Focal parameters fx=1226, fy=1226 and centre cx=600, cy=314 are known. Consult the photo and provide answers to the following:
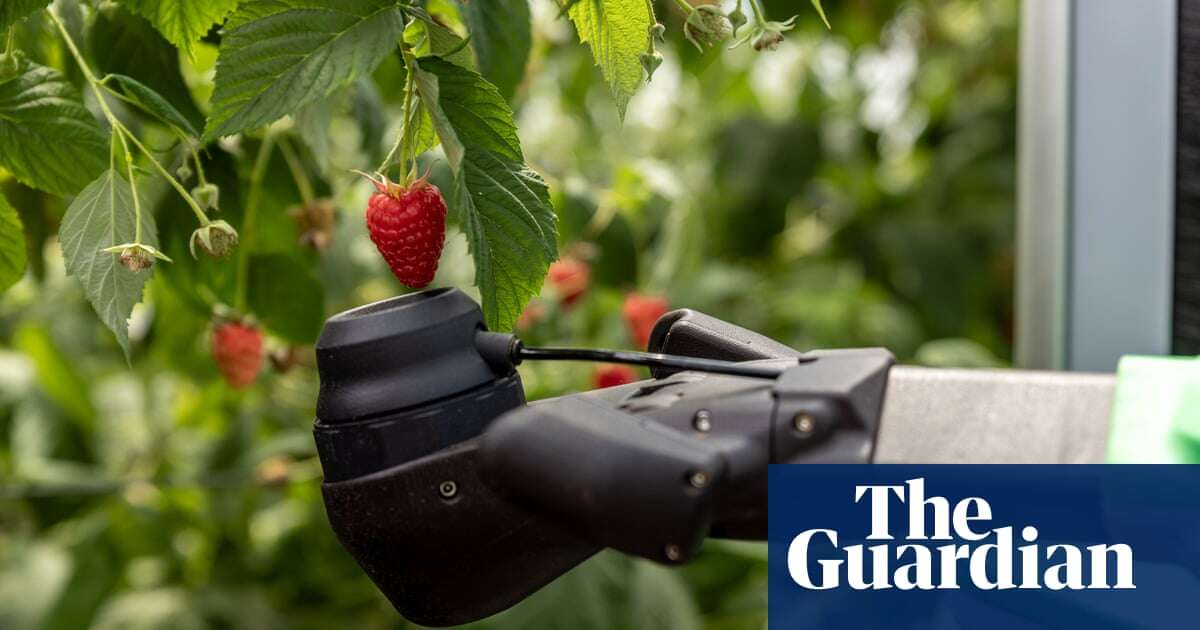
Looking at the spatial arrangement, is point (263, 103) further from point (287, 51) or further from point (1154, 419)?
point (1154, 419)

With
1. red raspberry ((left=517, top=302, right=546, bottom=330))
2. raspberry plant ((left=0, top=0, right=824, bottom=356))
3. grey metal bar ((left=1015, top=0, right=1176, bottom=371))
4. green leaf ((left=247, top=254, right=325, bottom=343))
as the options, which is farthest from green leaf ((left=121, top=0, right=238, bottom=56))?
grey metal bar ((left=1015, top=0, right=1176, bottom=371))

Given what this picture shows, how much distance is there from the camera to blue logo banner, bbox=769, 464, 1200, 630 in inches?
12.3

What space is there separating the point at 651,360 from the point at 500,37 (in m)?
0.20

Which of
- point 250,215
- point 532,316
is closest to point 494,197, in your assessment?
point 250,215

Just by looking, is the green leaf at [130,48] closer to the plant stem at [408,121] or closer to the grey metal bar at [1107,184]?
the plant stem at [408,121]

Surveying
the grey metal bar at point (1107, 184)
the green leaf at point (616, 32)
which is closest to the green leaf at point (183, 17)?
the green leaf at point (616, 32)

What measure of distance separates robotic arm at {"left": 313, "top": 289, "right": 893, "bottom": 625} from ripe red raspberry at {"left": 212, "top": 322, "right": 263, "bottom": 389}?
0.31 m

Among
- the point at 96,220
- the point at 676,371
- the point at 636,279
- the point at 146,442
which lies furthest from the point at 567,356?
the point at 146,442

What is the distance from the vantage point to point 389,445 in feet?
1.08

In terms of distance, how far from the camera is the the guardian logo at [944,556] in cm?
32

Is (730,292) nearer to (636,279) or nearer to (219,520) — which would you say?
(636,279)

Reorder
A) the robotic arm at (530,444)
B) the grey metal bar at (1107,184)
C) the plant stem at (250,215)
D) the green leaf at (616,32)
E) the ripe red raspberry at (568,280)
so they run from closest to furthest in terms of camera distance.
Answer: the robotic arm at (530,444) → the green leaf at (616,32) → the plant stem at (250,215) → the grey metal bar at (1107,184) → the ripe red raspberry at (568,280)

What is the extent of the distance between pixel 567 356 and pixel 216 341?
0.34 metres

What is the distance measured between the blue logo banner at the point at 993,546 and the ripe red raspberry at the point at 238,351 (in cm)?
38
